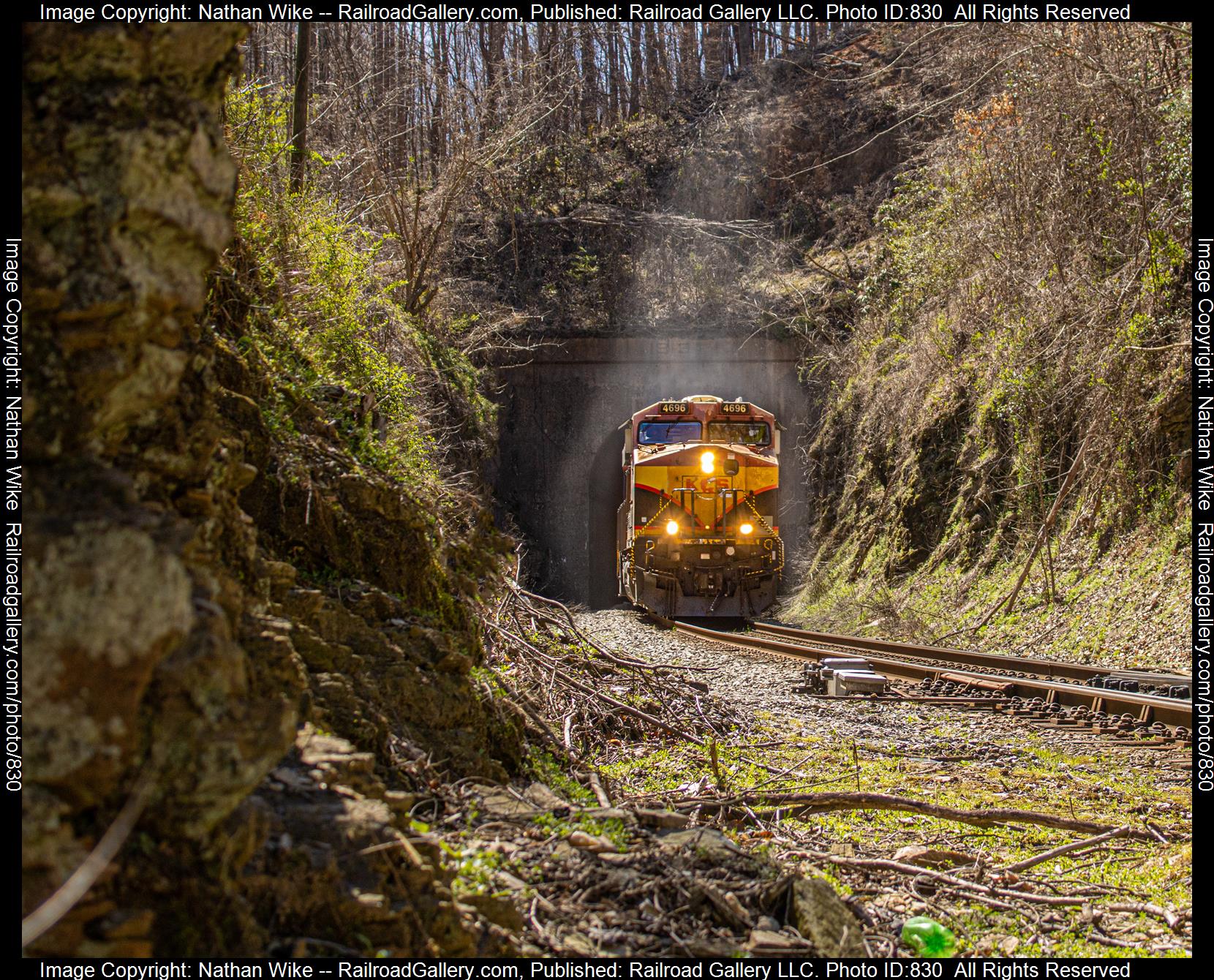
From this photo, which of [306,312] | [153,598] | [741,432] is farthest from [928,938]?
[741,432]

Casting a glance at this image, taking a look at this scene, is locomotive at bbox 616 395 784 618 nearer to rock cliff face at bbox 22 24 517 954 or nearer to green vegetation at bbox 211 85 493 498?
green vegetation at bbox 211 85 493 498

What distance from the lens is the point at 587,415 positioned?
25.1 metres

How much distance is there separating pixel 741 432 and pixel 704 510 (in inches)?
68.7

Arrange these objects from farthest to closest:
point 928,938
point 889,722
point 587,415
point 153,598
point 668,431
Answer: point 587,415 < point 668,431 < point 889,722 < point 928,938 < point 153,598

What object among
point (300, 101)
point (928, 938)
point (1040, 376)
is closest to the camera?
point (928, 938)

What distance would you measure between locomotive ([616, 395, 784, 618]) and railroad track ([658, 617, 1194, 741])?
370 centimetres

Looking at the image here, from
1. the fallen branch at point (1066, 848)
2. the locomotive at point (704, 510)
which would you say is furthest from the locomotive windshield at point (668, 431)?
the fallen branch at point (1066, 848)

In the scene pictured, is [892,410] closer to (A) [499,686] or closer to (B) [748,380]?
(B) [748,380]

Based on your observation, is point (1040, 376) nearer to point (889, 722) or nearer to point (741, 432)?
point (741, 432)

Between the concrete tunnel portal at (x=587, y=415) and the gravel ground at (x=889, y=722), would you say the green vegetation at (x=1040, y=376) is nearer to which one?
the gravel ground at (x=889, y=722)

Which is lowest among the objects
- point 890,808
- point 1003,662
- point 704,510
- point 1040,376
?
point 1003,662

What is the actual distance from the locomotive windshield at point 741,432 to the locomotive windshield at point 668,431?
0.30 metres

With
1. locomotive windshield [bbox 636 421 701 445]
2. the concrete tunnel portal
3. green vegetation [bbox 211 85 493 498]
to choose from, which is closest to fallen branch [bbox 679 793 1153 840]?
green vegetation [bbox 211 85 493 498]

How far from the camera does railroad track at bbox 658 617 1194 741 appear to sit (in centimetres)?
686
